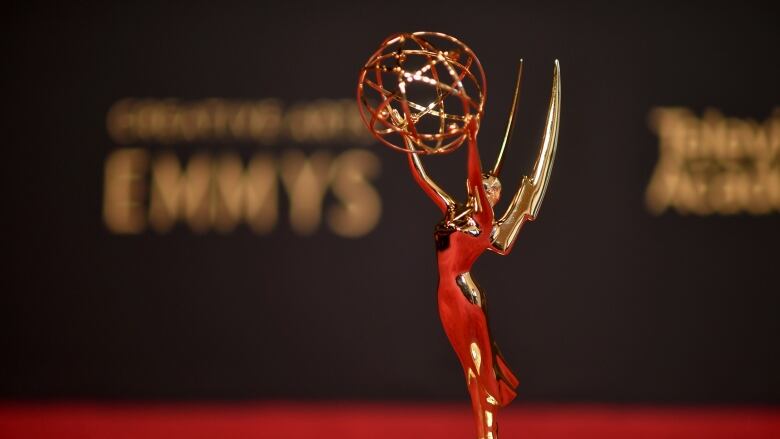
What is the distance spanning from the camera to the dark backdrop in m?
6.51

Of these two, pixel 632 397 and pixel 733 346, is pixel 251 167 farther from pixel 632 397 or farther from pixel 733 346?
pixel 733 346

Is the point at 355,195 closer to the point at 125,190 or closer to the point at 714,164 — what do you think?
the point at 125,190

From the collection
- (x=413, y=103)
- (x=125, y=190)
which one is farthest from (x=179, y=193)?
(x=413, y=103)

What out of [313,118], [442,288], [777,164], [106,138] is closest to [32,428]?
[106,138]

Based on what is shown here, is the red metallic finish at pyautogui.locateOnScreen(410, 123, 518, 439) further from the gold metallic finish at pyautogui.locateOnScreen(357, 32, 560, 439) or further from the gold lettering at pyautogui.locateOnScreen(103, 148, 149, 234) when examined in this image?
the gold lettering at pyautogui.locateOnScreen(103, 148, 149, 234)

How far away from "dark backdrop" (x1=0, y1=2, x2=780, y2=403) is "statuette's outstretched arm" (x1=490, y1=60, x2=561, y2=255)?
331 cm

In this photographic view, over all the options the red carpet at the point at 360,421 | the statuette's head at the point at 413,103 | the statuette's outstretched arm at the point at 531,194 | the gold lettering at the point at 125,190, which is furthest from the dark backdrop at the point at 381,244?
the statuette's head at the point at 413,103

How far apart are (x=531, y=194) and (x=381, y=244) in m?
3.50

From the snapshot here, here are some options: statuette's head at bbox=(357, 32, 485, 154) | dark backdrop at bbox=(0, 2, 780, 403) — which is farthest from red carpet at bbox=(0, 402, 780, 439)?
statuette's head at bbox=(357, 32, 485, 154)

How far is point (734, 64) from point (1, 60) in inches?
216

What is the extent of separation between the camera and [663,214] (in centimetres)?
652

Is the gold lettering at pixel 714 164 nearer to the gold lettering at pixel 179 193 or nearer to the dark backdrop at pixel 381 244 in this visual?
the dark backdrop at pixel 381 244

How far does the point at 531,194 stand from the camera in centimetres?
312

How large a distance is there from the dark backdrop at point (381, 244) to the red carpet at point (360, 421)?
223mm
